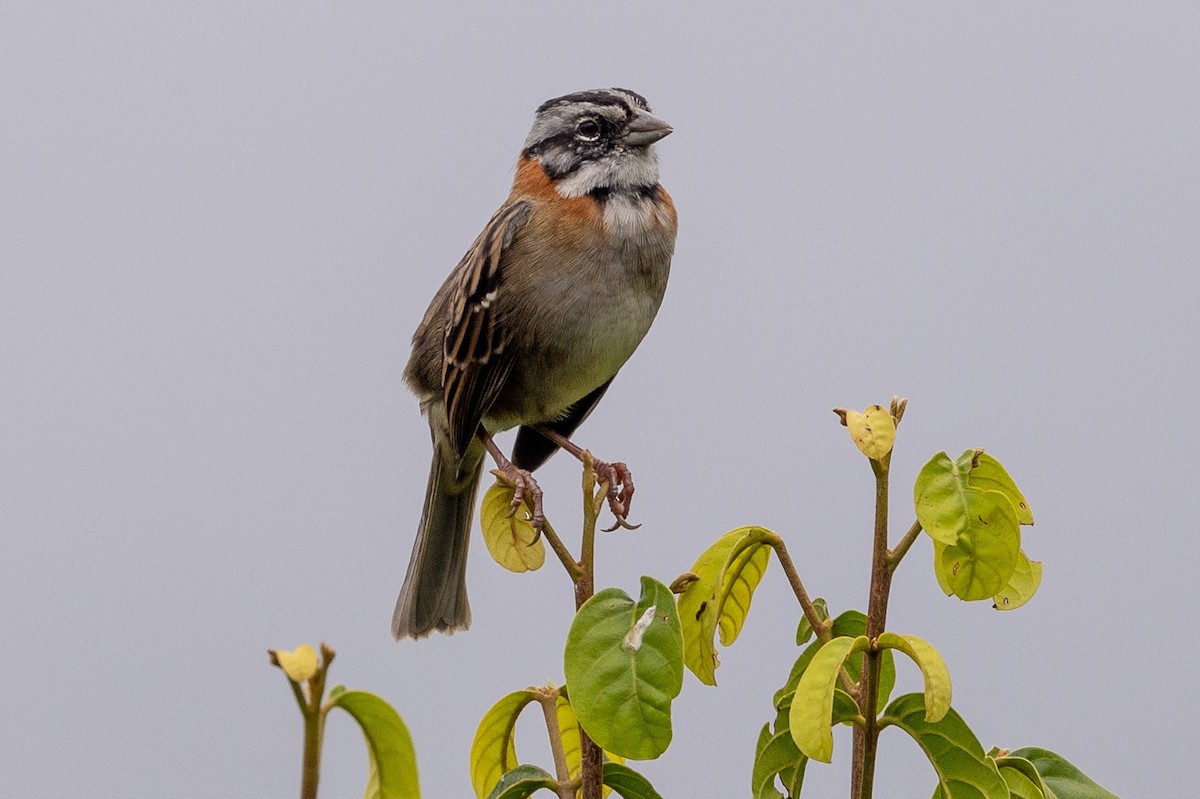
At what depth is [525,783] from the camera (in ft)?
6.51

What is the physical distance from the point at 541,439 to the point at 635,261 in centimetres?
79

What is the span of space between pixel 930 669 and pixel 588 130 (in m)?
2.79

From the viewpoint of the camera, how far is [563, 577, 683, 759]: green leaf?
185 cm

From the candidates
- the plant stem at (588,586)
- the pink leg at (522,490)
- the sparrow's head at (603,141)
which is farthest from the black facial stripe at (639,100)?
the plant stem at (588,586)

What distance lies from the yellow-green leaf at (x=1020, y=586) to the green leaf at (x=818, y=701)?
0.35 m

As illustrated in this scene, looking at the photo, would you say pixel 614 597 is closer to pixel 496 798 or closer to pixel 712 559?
pixel 712 559

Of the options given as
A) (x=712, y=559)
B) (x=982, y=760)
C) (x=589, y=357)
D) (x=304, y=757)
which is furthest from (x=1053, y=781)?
(x=589, y=357)

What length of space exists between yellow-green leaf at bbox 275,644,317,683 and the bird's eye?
10.5ft

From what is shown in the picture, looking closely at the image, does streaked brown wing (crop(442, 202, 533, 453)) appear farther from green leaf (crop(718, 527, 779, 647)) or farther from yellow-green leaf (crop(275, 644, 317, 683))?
yellow-green leaf (crop(275, 644, 317, 683))

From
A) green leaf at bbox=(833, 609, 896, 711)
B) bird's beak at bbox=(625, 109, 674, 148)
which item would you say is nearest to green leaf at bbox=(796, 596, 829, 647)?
green leaf at bbox=(833, 609, 896, 711)

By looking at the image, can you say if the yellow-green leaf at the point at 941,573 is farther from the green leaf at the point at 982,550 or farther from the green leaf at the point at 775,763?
the green leaf at the point at 775,763

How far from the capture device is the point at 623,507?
11.8ft

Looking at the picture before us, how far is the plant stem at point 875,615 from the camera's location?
1.75 meters

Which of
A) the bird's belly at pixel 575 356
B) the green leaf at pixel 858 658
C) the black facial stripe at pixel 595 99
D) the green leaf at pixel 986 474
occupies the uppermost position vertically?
the black facial stripe at pixel 595 99
